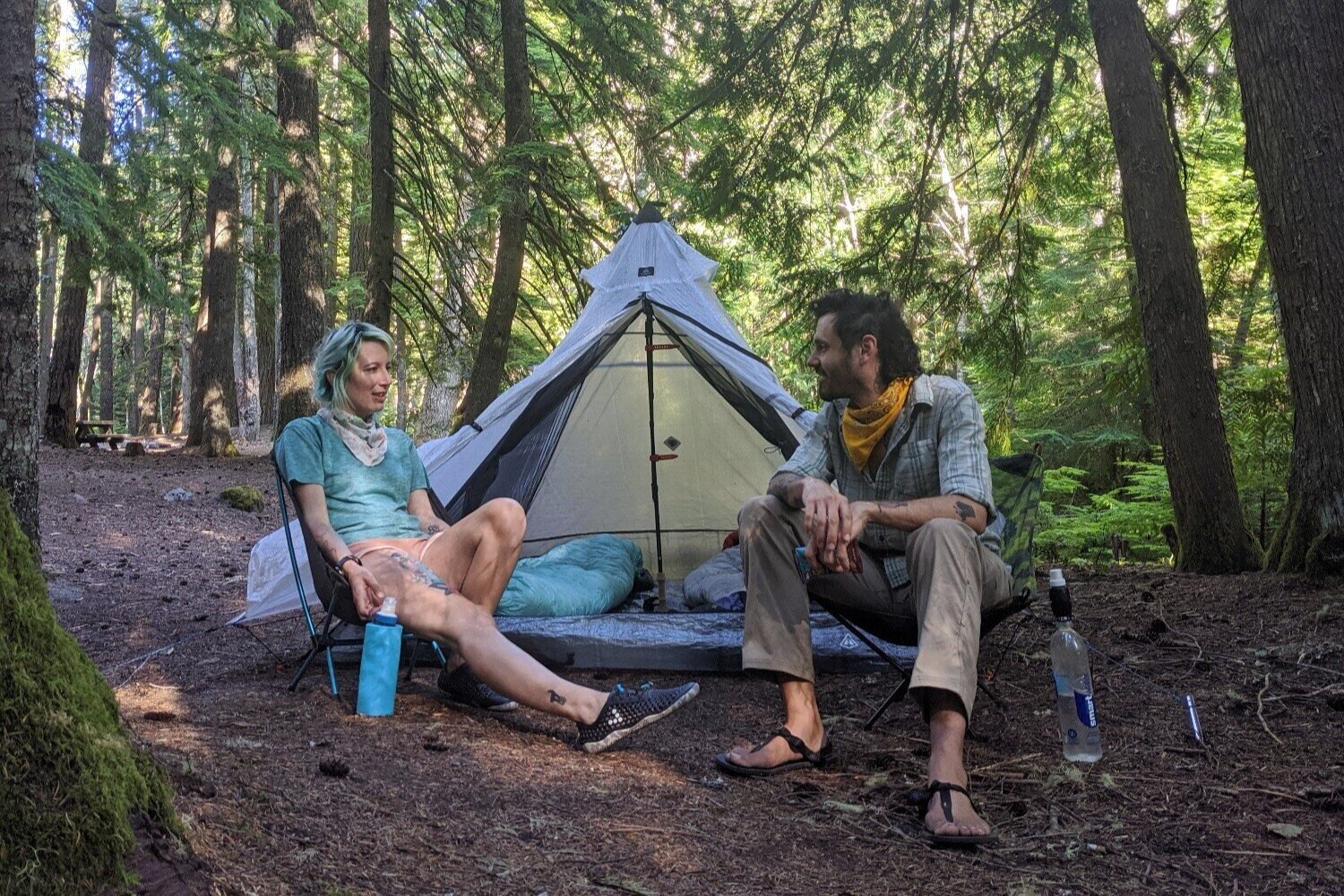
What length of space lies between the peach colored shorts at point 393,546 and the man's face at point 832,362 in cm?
119

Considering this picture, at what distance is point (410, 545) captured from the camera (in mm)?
3242

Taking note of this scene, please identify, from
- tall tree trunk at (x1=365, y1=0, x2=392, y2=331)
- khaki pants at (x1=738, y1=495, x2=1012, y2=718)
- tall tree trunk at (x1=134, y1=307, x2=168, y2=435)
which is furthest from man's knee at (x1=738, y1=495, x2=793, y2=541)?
tall tree trunk at (x1=134, y1=307, x2=168, y2=435)

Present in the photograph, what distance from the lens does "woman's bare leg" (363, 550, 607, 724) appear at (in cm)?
274

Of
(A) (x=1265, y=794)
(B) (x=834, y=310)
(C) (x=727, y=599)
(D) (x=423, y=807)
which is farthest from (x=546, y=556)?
(A) (x=1265, y=794)

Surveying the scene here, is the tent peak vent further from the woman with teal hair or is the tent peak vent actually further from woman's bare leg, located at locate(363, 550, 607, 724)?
woman's bare leg, located at locate(363, 550, 607, 724)

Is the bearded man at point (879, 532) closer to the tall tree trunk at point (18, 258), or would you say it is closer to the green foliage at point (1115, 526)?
the tall tree trunk at point (18, 258)

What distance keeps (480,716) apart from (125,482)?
7273mm

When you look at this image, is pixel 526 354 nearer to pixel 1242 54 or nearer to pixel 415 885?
pixel 1242 54

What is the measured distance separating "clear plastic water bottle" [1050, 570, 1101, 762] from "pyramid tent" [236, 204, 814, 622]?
1.85 metres

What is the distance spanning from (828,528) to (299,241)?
24.9 feet

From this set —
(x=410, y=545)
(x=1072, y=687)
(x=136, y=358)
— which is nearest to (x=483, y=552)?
(x=410, y=545)

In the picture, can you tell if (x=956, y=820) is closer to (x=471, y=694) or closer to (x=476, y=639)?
(x=476, y=639)

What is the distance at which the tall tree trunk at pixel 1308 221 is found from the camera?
3.67 meters

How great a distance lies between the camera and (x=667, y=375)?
5.87m
